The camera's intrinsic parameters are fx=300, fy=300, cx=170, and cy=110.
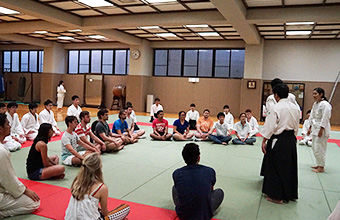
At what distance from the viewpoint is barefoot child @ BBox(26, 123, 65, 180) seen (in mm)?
4543

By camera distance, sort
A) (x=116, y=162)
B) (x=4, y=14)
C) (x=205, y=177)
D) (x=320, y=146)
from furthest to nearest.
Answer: (x=4, y=14), (x=116, y=162), (x=320, y=146), (x=205, y=177)

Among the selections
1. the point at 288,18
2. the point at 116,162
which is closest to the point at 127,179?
the point at 116,162

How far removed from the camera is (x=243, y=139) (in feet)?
28.7

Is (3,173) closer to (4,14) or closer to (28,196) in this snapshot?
(28,196)

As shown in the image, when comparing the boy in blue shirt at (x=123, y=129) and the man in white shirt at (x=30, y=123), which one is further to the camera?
the man in white shirt at (x=30, y=123)

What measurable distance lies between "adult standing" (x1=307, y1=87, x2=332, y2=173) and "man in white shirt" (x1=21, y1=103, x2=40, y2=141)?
6786 millimetres

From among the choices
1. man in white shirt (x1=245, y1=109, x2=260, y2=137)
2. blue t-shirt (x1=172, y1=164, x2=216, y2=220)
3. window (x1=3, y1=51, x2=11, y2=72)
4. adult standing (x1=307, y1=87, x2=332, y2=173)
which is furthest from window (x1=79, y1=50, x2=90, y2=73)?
blue t-shirt (x1=172, y1=164, x2=216, y2=220)

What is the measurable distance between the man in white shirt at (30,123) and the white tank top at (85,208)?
589 centimetres

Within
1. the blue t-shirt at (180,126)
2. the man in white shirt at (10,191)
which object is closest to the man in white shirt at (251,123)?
the blue t-shirt at (180,126)

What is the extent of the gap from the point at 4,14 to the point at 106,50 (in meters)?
7.28

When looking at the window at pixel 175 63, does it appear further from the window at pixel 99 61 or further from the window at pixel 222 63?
the window at pixel 99 61

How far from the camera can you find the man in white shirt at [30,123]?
8041 millimetres

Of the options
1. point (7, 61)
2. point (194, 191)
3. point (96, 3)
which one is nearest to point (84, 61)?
point (7, 61)

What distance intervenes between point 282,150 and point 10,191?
3437mm
